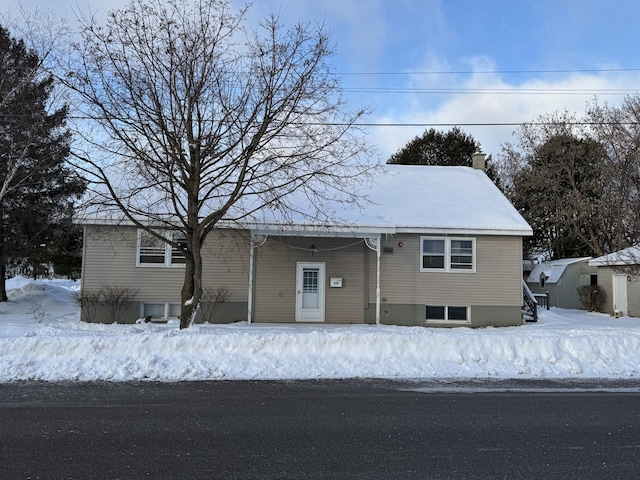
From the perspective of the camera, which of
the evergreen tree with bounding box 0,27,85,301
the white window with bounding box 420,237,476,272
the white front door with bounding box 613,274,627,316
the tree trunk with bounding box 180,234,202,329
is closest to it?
the tree trunk with bounding box 180,234,202,329

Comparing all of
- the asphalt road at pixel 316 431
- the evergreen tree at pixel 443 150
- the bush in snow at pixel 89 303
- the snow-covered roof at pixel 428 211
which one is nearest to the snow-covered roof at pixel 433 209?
the snow-covered roof at pixel 428 211

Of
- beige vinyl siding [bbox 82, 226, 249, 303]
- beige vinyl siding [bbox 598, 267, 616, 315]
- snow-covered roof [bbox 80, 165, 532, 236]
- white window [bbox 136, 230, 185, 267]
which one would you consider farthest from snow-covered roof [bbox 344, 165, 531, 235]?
beige vinyl siding [bbox 598, 267, 616, 315]

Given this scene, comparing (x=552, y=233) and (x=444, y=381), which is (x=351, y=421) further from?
(x=552, y=233)

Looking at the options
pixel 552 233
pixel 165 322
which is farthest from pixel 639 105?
pixel 165 322

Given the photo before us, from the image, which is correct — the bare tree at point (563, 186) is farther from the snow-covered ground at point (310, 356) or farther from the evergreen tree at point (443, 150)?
the snow-covered ground at point (310, 356)

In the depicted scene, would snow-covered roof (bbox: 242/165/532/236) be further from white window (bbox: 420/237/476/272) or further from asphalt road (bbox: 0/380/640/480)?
asphalt road (bbox: 0/380/640/480)

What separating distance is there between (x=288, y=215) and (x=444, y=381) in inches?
321

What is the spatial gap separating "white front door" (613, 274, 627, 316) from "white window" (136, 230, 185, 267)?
19018 millimetres

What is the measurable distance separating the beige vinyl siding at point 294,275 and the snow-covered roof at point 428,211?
1.21 meters

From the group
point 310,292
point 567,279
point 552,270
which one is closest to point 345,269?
point 310,292

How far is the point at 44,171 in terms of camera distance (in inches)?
622

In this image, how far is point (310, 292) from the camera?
53.4 feet

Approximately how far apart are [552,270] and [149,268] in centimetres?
2244

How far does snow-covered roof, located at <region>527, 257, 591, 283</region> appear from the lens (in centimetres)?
2709
